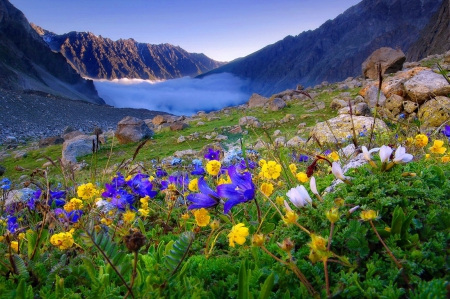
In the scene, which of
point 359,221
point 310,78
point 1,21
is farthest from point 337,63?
point 359,221

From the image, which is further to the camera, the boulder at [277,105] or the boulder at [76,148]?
the boulder at [277,105]

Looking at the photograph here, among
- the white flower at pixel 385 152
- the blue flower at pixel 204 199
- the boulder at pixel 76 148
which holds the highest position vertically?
the white flower at pixel 385 152

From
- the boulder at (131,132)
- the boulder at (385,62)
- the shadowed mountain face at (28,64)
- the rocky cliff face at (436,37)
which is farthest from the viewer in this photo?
the shadowed mountain face at (28,64)

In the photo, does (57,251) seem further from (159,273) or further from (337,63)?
(337,63)

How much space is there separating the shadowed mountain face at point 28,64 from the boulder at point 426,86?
68943mm

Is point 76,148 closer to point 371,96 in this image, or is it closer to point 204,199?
point 371,96

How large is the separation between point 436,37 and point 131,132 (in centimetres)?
6053

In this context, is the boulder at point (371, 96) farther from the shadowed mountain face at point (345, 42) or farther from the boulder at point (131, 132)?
the shadowed mountain face at point (345, 42)

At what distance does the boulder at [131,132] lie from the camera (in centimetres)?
1739

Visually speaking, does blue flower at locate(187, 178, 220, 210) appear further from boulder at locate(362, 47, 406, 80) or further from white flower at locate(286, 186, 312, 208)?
boulder at locate(362, 47, 406, 80)

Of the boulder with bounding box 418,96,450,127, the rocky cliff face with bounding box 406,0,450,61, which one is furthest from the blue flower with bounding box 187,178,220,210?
the rocky cliff face with bounding box 406,0,450,61

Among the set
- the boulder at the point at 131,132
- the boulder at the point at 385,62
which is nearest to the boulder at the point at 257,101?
the boulder at the point at 385,62

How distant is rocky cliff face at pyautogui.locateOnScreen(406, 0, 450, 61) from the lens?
170 feet

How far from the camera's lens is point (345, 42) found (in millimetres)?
150375
